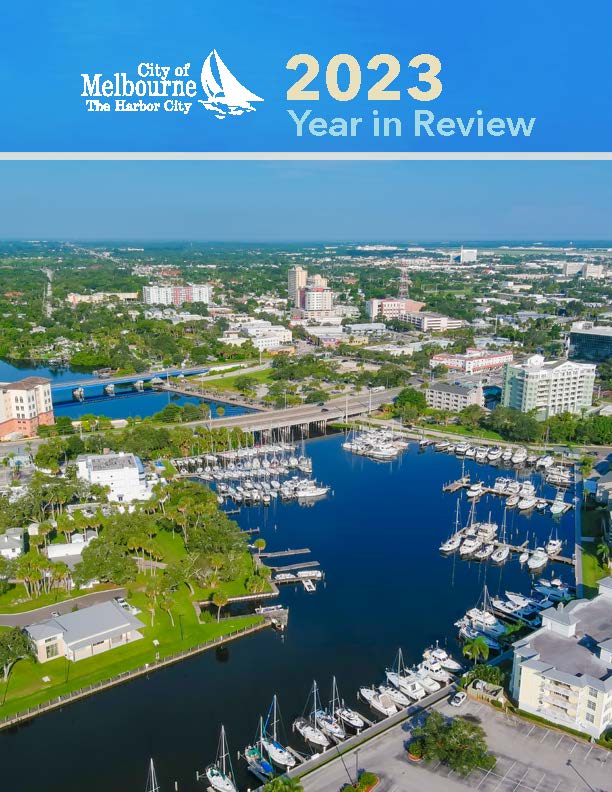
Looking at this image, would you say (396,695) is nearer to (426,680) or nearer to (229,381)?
A: (426,680)

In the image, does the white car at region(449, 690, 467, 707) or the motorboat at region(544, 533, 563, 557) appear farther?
the motorboat at region(544, 533, 563, 557)

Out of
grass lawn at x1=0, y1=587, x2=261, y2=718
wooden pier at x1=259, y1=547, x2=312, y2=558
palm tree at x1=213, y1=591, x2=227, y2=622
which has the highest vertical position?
palm tree at x1=213, y1=591, x2=227, y2=622

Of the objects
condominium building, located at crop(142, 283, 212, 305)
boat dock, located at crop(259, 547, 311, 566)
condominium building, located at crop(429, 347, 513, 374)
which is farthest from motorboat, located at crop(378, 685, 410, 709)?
condominium building, located at crop(142, 283, 212, 305)

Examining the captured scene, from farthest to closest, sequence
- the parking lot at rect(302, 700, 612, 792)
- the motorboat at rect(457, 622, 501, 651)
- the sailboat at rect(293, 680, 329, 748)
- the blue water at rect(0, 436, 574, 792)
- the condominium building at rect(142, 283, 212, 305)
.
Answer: the condominium building at rect(142, 283, 212, 305)
the motorboat at rect(457, 622, 501, 651)
the sailboat at rect(293, 680, 329, 748)
the blue water at rect(0, 436, 574, 792)
the parking lot at rect(302, 700, 612, 792)

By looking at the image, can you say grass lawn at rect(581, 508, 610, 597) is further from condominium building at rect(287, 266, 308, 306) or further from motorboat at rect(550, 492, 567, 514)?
condominium building at rect(287, 266, 308, 306)

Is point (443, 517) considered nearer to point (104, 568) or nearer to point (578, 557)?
point (578, 557)

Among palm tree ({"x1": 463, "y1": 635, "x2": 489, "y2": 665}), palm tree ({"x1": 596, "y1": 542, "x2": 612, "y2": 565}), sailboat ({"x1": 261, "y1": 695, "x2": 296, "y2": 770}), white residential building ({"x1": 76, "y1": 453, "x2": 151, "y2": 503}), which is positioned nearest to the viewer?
sailboat ({"x1": 261, "y1": 695, "x2": 296, "y2": 770})

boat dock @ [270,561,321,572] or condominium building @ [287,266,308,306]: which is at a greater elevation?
condominium building @ [287,266,308,306]

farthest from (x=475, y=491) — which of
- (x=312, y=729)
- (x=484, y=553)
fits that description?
(x=312, y=729)
